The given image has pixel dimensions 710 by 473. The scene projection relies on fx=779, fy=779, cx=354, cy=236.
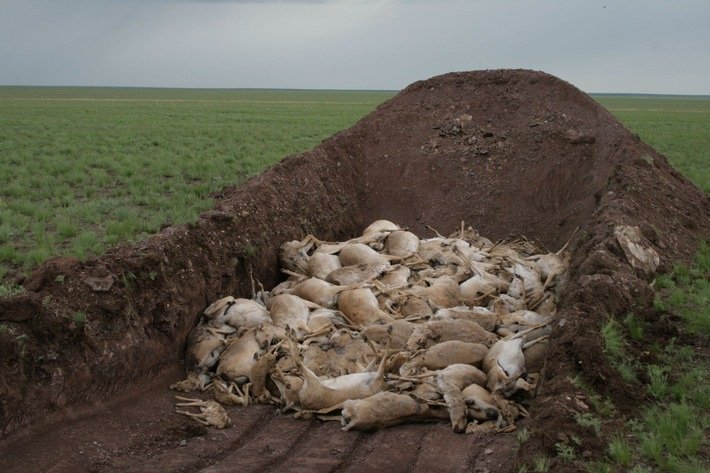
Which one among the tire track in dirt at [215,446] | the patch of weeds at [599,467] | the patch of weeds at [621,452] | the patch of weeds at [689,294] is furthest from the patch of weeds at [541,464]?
the patch of weeds at [689,294]

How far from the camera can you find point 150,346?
7633 millimetres

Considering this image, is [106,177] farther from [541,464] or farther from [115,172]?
[541,464]

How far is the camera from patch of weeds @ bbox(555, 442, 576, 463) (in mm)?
4758

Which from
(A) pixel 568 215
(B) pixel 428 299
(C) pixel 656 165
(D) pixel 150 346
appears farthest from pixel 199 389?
(C) pixel 656 165

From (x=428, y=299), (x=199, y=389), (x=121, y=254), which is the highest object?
(x=121, y=254)

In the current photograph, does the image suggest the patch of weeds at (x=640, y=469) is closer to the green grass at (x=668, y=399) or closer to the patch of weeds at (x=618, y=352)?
the green grass at (x=668, y=399)

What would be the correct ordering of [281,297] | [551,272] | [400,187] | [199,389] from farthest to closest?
[400,187] → [551,272] → [281,297] → [199,389]

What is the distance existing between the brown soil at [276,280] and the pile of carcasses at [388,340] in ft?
0.77

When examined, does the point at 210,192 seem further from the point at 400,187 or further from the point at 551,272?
the point at 551,272

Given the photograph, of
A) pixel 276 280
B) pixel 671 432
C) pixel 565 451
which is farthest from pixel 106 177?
pixel 671 432

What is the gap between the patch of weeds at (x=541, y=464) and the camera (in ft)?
15.2

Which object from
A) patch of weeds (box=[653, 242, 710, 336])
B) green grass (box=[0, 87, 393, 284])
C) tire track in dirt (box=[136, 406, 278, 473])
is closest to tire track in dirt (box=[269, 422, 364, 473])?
tire track in dirt (box=[136, 406, 278, 473])

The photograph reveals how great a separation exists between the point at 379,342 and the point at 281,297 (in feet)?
4.40

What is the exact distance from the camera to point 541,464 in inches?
185
